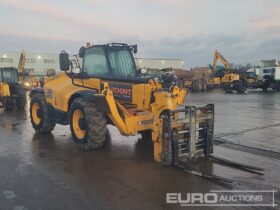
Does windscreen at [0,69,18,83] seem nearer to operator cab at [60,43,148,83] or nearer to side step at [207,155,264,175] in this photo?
operator cab at [60,43,148,83]

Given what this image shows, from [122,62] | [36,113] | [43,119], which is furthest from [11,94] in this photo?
[122,62]

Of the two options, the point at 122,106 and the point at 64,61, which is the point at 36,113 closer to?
the point at 64,61

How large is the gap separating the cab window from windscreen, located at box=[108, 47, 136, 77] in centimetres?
20

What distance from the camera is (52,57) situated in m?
76.9

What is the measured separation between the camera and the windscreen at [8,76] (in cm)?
2002

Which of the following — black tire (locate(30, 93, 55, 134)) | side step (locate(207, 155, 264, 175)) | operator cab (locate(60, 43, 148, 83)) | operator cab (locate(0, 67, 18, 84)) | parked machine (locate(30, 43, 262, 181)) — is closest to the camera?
side step (locate(207, 155, 264, 175))

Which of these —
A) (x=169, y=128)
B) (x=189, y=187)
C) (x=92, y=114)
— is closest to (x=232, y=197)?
(x=189, y=187)

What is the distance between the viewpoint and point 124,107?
7.62 m

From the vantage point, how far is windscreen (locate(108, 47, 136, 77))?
8.27 meters

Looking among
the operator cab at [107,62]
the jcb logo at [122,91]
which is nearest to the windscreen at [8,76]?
the operator cab at [107,62]

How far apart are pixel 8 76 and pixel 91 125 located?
14840 millimetres

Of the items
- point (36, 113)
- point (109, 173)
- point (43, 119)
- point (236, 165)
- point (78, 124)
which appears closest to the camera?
point (109, 173)

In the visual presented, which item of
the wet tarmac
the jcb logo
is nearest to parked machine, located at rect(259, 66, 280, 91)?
the wet tarmac

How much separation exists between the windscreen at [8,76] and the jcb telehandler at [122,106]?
11.8 metres
